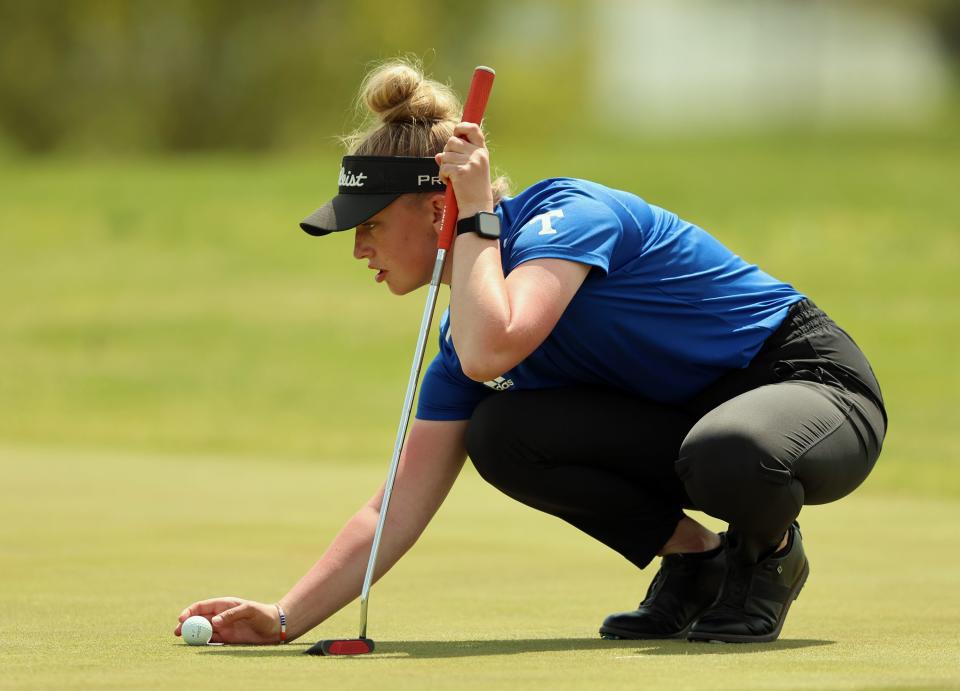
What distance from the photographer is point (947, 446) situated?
9.19 m

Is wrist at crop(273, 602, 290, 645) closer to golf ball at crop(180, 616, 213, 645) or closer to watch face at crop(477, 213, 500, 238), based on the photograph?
golf ball at crop(180, 616, 213, 645)

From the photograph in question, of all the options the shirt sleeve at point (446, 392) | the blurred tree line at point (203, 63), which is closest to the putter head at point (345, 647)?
the shirt sleeve at point (446, 392)

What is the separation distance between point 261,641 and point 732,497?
3.28ft

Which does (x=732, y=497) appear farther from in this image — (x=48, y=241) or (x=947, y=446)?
(x=48, y=241)

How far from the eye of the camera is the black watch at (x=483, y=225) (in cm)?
342

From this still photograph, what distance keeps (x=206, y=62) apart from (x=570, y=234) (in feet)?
81.0

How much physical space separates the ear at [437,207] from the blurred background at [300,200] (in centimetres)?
43

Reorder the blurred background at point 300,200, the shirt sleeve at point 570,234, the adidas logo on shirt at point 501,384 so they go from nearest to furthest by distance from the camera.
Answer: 1. the shirt sleeve at point 570,234
2. the adidas logo on shirt at point 501,384
3. the blurred background at point 300,200

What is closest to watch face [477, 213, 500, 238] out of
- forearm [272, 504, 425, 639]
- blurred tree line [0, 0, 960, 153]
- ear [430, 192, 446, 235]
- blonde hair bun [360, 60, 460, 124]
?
ear [430, 192, 446, 235]

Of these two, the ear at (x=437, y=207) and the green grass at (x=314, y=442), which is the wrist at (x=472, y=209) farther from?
the green grass at (x=314, y=442)

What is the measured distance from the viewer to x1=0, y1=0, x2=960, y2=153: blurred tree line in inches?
1019

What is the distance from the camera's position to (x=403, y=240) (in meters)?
3.67

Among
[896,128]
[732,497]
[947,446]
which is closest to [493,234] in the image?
[732,497]

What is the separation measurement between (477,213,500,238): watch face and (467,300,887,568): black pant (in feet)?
1.59
